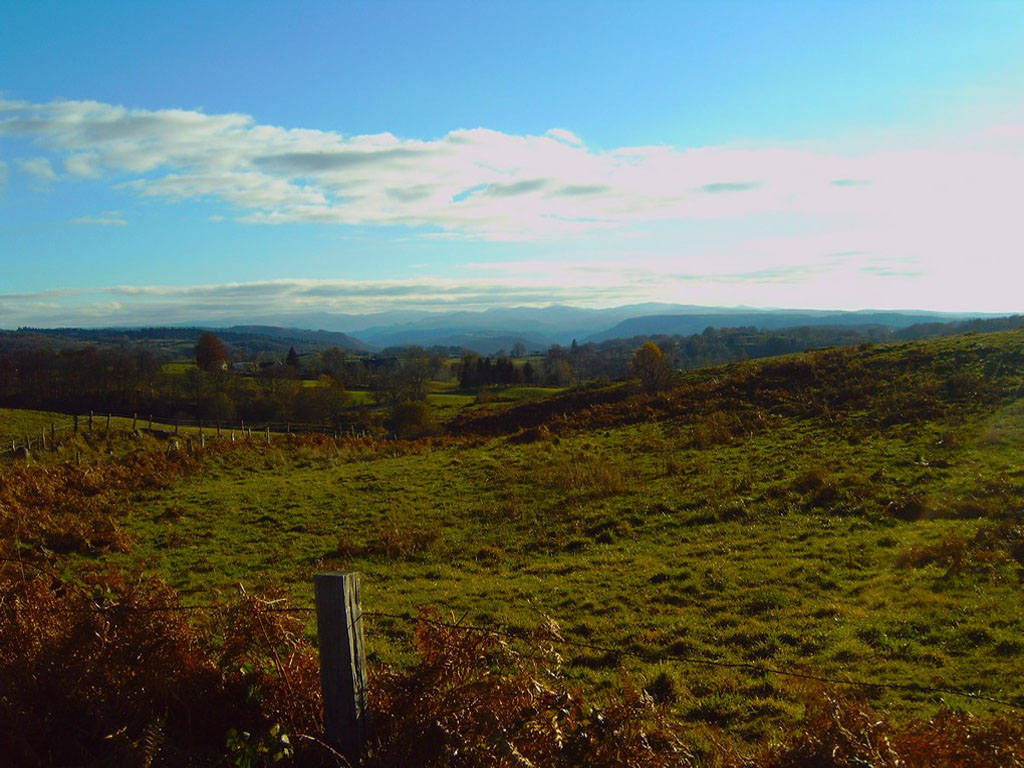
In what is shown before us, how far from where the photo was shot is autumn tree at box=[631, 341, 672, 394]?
4614cm

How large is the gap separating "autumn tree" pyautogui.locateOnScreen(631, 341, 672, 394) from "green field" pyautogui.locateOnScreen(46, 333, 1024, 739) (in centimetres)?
1667

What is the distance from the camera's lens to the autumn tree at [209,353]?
99438mm

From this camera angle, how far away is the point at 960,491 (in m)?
14.7

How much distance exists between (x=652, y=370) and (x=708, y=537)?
34.8m

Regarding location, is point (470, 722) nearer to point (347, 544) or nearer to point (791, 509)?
point (347, 544)

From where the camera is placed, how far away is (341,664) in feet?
14.1

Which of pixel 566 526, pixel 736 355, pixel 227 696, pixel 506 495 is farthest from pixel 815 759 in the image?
pixel 736 355

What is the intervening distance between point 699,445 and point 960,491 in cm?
993

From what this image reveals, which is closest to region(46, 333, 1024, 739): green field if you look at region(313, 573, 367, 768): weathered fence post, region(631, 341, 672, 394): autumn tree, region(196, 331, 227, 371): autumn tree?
region(313, 573, 367, 768): weathered fence post

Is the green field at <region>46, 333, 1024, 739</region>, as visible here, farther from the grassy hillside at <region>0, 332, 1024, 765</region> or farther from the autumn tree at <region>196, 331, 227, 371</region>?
the autumn tree at <region>196, 331, 227, 371</region>

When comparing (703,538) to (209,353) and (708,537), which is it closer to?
(708,537)

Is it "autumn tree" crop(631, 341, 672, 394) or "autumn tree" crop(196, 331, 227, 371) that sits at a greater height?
"autumn tree" crop(196, 331, 227, 371)

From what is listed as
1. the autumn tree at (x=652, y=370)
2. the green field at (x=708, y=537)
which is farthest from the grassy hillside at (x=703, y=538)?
the autumn tree at (x=652, y=370)

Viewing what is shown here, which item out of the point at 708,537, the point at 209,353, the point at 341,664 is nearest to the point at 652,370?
the point at 708,537
